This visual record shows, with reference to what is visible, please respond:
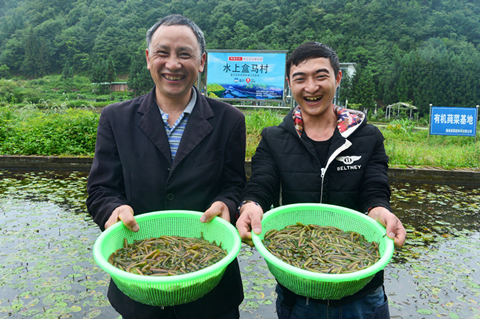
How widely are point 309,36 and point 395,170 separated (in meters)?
57.3

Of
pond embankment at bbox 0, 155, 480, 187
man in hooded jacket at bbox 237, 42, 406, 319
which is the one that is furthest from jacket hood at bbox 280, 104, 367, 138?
pond embankment at bbox 0, 155, 480, 187

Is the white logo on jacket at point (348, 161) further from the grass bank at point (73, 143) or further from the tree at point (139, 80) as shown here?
the tree at point (139, 80)

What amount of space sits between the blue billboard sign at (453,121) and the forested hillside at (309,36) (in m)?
33.1

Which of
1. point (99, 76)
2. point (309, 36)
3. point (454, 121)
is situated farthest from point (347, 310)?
point (99, 76)

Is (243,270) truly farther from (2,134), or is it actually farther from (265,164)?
(2,134)

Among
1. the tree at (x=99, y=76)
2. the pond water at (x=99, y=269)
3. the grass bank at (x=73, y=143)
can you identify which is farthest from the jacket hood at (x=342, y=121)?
the tree at (x=99, y=76)

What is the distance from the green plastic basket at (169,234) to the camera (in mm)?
1188

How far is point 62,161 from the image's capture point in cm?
802

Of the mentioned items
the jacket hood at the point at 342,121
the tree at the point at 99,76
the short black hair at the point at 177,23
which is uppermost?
the tree at the point at 99,76

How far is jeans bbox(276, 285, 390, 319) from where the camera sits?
1562mm

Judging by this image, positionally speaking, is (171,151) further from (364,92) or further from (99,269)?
(364,92)

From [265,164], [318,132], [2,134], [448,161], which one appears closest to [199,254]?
[265,164]

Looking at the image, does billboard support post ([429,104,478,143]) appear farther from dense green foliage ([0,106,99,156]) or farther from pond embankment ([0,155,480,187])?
dense green foliage ([0,106,99,156])

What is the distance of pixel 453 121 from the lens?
38.7ft
